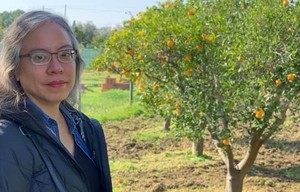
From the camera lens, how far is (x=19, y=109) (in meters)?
1.60

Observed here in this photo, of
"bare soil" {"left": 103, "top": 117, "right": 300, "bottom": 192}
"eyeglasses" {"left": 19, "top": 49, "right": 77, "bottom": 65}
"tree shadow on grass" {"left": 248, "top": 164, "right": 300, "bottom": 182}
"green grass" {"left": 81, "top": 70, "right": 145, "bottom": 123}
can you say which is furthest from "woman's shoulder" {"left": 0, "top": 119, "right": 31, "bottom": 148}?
"green grass" {"left": 81, "top": 70, "right": 145, "bottom": 123}

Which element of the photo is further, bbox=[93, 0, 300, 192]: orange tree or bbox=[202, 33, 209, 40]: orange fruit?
bbox=[202, 33, 209, 40]: orange fruit

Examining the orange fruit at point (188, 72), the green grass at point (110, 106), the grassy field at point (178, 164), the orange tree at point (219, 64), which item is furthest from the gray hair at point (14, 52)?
the green grass at point (110, 106)

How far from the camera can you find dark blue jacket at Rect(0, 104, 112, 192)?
1.45 metres

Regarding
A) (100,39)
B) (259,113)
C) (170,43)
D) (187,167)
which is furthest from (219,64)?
(100,39)

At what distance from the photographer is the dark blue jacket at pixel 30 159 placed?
1.45 metres

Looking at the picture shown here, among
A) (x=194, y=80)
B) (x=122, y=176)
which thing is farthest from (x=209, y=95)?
(x=122, y=176)

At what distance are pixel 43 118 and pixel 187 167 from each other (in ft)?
19.0

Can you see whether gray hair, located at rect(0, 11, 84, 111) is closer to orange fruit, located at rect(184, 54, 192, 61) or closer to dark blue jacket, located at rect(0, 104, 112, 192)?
dark blue jacket, located at rect(0, 104, 112, 192)

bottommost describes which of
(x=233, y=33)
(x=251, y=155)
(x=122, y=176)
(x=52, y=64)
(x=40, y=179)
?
(x=122, y=176)

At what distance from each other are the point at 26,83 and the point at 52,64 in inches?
4.4

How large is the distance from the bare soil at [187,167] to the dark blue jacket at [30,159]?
371cm

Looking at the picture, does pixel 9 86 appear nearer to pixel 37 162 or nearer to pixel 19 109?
pixel 19 109

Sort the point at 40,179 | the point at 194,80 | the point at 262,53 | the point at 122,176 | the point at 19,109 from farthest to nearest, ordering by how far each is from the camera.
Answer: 1. the point at 122,176
2. the point at 194,80
3. the point at 262,53
4. the point at 19,109
5. the point at 40,179
